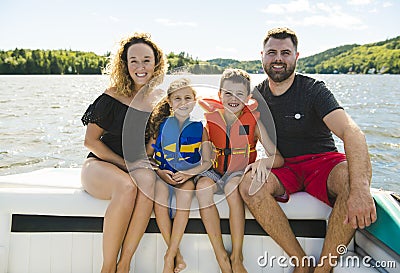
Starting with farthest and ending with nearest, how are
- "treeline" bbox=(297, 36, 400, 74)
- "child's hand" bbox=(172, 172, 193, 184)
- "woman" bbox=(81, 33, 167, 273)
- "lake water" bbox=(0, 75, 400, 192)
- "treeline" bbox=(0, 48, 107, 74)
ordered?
"treeline" bbox=(297, 36, 400, 74) → "treeline" bbox=(0, 48, 107, 74) → "lake water" bbox=(0, 75, 400, 192) → "child's hand" bbox=(172, 172, 193, 184) → "woman" bbox=(81, 33, 167, 273)

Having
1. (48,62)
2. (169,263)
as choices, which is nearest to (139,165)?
(169,263)

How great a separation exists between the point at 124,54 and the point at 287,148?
989 mm

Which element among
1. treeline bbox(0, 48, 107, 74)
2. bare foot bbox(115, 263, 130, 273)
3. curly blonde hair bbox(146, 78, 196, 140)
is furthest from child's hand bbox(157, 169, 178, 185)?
treeline bbox(0, 48, 107, 74)

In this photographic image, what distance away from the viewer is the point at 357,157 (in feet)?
6.85

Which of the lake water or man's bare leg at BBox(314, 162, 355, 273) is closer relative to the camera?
man's bare leg at BBox(314, 162, 355, 273)

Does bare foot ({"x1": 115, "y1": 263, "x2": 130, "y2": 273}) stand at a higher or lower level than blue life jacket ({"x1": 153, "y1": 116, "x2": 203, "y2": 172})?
lower

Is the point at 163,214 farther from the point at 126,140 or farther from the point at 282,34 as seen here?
the point at 282,34

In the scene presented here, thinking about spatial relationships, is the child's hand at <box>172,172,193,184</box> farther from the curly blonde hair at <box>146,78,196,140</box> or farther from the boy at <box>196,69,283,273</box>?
the curly blonde hair at <box>146,78,196,140</box>

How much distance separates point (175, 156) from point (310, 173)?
69 cm

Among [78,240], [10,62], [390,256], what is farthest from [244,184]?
[10,62]

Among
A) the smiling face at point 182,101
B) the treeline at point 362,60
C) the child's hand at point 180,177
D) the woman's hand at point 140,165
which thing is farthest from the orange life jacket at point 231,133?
the treeline at point 362,60

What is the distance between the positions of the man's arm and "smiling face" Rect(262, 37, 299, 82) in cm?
45

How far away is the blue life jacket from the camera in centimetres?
234

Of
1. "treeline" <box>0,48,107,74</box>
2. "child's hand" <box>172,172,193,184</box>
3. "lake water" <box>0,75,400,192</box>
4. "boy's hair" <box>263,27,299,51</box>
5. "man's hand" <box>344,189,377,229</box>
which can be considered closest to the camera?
"man's hand" <box>344,189,377,229</box>
